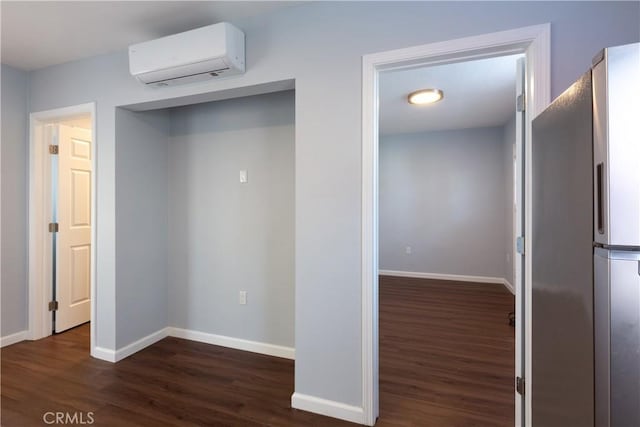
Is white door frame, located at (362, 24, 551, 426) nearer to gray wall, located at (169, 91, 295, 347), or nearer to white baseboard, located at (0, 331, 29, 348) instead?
gray wall, located at (169, 91, 295, 347)

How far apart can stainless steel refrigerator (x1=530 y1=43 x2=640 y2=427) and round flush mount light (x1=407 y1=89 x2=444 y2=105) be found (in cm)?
247

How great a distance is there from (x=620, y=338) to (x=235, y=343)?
2.58 meters

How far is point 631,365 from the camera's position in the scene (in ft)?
2.30

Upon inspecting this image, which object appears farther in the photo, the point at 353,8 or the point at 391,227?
the point at 391,227

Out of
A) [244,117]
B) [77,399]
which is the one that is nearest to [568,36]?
[244,117]

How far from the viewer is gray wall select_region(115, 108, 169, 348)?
2479 millimetres

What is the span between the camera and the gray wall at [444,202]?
4855 mm

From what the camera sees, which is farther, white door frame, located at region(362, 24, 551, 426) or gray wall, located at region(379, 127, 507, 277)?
gray wall, located at region(379, 127, 507, 277)

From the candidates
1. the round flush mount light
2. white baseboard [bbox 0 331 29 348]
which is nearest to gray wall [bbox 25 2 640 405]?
the round flush mount light

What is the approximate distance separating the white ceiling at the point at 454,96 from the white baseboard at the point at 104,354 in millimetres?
3017

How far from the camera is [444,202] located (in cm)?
515

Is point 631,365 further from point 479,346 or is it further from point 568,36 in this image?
point 479,346

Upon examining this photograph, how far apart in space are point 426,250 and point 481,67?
3265mm

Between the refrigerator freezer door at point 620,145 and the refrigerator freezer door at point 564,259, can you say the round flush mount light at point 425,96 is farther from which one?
the refrigerator freezer door at point 620,145
